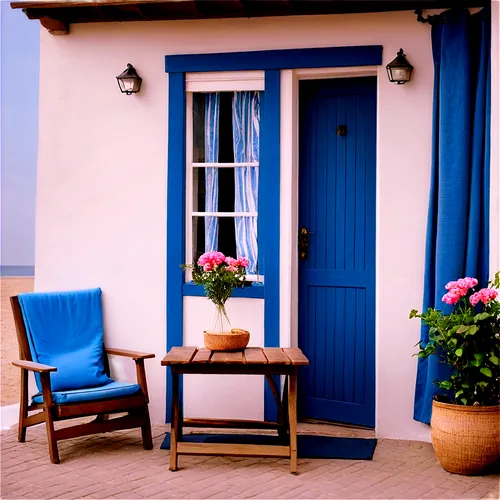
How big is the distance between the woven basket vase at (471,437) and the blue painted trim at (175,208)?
7.47 ft

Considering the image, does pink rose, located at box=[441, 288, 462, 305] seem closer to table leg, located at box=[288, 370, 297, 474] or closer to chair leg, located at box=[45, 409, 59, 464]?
table leg, located at box=[288, 370, 297, 474]

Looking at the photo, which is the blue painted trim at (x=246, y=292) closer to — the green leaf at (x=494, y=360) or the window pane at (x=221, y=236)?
the window pane at (x=221, y=236)

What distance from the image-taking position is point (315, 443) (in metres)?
5.34

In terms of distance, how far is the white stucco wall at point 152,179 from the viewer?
551 centimetres

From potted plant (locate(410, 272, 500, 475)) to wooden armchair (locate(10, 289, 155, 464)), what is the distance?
2.05 meters

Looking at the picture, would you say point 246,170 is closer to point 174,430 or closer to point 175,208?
point 175,208

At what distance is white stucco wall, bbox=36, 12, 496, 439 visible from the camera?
5512 millimetres

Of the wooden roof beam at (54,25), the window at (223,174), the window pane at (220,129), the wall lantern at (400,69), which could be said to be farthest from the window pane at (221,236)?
the wooden roof beam at (54,25)

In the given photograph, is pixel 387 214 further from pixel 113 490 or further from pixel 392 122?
pixel 113 490

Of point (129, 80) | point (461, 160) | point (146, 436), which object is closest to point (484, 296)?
point (461, 160)

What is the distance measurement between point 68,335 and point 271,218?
1.81 meters

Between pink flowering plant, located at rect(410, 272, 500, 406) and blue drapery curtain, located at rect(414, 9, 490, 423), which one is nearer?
pink flowering plant, located at rect(410, 272, 500, 406)

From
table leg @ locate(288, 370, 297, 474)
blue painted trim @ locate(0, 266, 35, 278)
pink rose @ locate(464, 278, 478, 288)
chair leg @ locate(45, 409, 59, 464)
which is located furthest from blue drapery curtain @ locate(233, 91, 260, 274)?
blue painted trim @ locate(0, 266, 35, 278)

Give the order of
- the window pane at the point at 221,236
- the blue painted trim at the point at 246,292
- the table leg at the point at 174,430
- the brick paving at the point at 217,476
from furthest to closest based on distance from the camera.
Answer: the window pane at the point at 221,236
the blue painted trim at the point at 246,292
the table leg at the point at 174,430
the brick paving at the point at 217,476
